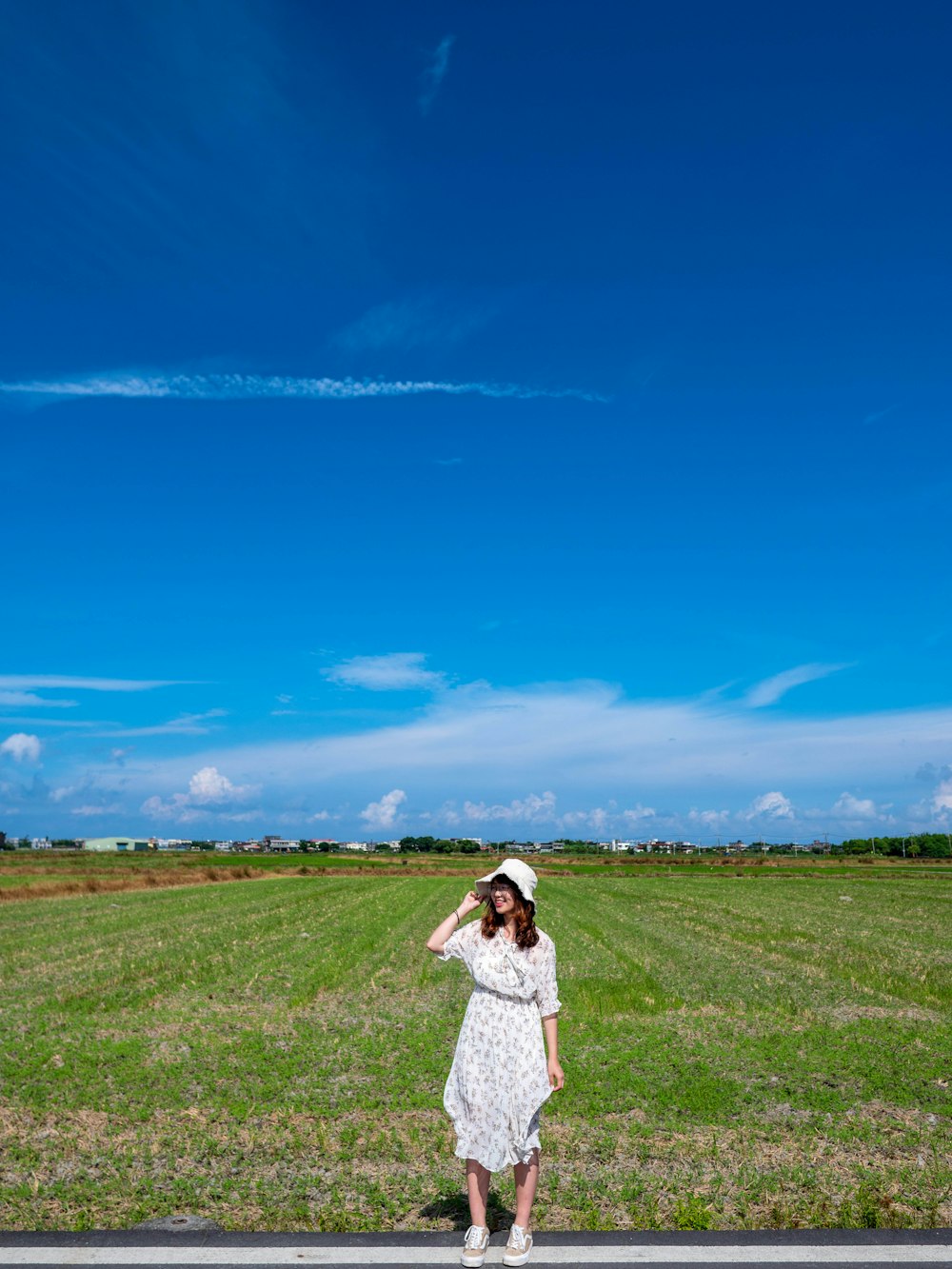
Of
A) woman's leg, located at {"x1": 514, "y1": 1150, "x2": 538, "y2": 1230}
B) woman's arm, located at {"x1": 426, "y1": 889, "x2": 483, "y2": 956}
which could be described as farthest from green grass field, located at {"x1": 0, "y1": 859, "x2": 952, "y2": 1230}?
woman's arm, located at {"x1": 426, "y1": 889, "x2": 483, "y2": 956}

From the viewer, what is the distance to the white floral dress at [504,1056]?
588cm

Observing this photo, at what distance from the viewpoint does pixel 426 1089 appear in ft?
33.8

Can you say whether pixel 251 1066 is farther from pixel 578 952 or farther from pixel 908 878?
pixel 908 878

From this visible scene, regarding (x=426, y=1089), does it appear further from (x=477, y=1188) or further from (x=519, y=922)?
(x=519, y=922)

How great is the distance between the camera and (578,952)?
23484mm

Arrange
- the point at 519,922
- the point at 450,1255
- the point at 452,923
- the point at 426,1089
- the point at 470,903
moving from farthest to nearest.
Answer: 1. the point at 426,1089
2. the point at 452,923
3. the point at 470,903
4. the point at 519,922
5. the point at 450,1255

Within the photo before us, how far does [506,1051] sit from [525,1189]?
2.79 feet

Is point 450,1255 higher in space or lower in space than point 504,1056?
lower

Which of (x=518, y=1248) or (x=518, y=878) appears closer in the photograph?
(x=518, y=1248)

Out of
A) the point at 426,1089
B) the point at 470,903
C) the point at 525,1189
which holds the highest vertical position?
the point at 470,903

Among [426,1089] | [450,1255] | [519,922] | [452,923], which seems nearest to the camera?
[450,1255]

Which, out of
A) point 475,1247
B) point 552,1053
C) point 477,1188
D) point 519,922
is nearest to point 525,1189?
point 477,1188

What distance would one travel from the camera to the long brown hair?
5996mm

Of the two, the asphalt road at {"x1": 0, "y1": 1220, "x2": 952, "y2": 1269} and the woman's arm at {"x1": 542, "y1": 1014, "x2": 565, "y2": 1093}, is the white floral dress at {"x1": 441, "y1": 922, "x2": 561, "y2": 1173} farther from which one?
the asphalt road at {"x1": 0, "y1": 1220, "x2": 952, "y2": 1269}
